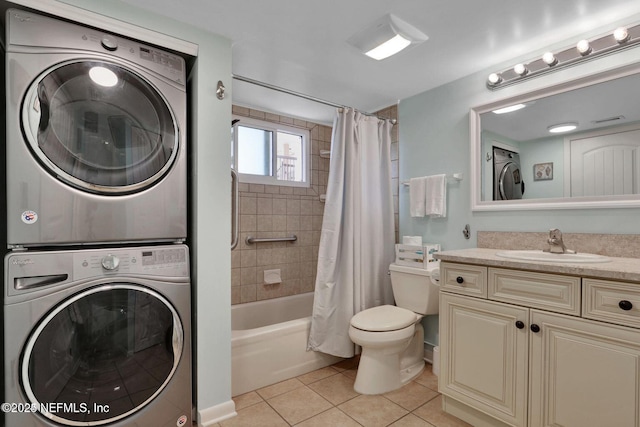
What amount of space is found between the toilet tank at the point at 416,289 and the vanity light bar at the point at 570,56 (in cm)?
136

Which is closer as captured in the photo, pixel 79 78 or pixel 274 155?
pixel 79 78

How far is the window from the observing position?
2.96 m

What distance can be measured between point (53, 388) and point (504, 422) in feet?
6.67

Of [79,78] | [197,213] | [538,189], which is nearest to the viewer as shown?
[79,78]

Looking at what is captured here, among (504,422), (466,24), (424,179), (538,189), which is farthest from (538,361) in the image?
(466,24)

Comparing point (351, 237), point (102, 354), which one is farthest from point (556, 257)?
point (102, 354)

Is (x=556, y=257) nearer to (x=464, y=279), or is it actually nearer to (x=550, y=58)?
(x=464, y=279)

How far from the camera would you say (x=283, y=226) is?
3135mm

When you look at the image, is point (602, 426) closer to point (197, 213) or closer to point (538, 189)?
point (538, 189)

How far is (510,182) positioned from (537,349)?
3.57ft

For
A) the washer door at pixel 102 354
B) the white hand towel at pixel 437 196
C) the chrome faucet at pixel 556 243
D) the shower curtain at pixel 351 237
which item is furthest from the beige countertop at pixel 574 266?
the washer door at pixel 102 354

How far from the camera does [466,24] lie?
1.70m

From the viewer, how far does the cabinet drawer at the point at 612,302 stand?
46.3 inches

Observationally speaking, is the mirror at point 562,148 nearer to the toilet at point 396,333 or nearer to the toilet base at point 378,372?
the toilet at point 396,333
